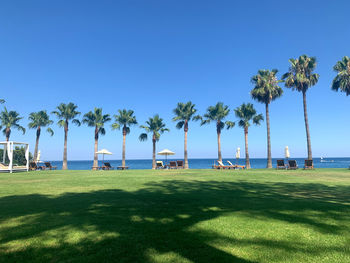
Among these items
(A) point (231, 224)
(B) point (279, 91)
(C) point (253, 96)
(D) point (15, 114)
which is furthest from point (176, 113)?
(A) point (231, 224)

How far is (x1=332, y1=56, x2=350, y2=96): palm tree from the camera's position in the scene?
24641mm

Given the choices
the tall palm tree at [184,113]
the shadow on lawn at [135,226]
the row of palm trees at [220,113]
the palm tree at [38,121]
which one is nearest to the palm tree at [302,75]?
the row of palm trees at [220,113]

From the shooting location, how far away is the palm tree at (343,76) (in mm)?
24641

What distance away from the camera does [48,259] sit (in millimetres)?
2604

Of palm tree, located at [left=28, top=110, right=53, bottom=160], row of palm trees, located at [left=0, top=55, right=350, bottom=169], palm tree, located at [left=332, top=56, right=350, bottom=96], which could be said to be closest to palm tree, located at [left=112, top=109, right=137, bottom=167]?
row of palm trees, located at [left=0, top=55, right=350, bottom=169]

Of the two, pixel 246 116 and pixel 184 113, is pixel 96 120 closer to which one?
pixel 184 113

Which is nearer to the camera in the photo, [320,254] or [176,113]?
[320,254]

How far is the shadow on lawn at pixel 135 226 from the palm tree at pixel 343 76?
24.9 metres

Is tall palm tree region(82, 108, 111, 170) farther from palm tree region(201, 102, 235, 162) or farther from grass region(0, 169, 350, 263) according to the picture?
grass region(0, 169, 350, 263)

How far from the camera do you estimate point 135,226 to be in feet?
12.5

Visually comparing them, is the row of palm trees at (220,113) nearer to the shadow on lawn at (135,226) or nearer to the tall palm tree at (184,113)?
the tall palm tree at (184,113)

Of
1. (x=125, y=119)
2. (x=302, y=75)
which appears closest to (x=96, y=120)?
(x=125, y=119)

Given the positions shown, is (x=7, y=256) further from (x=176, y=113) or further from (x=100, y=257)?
(x=176, y=113)

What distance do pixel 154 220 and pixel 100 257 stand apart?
165 centimetres
